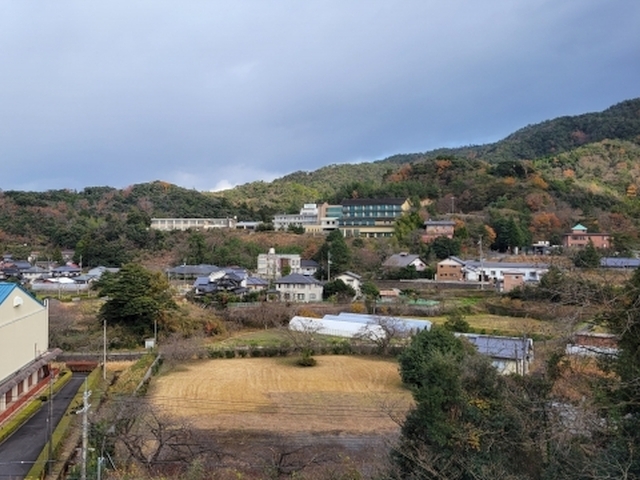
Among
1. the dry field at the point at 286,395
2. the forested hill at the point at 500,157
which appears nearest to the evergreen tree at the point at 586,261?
the dry field at the point at 286,395

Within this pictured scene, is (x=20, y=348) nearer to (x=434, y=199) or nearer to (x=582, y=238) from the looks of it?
(x=582, y=238)

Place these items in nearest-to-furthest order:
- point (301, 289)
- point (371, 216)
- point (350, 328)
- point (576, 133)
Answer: point (350, 328) < point (301, 289) < point (371, 216) < point (576, 133)

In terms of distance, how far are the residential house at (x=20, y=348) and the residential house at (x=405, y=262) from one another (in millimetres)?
24399

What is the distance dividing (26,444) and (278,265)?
28940mm

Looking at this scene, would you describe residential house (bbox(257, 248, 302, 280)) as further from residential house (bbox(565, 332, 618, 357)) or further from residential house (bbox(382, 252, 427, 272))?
residential house (bbox(565, 332, 618, 357))

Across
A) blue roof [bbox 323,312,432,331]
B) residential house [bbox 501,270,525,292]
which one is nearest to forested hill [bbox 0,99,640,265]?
residential house [bbox 501,270,525,292]

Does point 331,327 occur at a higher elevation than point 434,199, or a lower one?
lower

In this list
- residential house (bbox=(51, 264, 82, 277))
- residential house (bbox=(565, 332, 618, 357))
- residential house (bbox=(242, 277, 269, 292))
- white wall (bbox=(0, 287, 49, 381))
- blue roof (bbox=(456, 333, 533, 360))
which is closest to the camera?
residential house (bbox=(565, 332, 618, 357))

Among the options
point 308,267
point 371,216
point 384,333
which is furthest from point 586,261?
point 371,216

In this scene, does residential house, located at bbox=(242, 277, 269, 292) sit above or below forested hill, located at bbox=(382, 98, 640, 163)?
below

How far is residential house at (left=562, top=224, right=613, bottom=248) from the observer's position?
38250 millimetres

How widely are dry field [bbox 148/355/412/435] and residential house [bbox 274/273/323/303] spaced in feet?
38.0

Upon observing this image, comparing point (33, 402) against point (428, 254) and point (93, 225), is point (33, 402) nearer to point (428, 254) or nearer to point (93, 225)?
point (428, 254)

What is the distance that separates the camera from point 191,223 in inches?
2174
